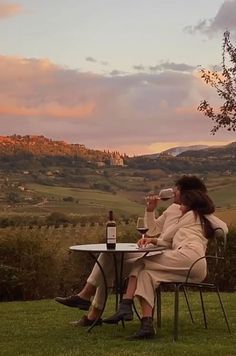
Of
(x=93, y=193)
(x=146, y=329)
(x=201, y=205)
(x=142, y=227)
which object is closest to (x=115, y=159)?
(x=93, y=193)

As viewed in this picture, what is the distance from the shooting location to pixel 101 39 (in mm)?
16359

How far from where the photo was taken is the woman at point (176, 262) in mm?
5641

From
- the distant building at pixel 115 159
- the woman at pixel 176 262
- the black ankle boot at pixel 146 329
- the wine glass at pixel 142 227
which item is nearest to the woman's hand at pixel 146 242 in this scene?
the woman at pixel 176 262

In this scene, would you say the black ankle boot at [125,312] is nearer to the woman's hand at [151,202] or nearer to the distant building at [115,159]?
the woman's hand at [151,202]

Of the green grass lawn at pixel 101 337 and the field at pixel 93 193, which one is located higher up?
the field at pixel 93 193

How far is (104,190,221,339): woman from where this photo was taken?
222 inches

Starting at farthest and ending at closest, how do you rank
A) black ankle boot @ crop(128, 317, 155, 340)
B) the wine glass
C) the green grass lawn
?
the wine glass → black ankle boot @ crop(128, 317, 155, 340) → the green grass lawn

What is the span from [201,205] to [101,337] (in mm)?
1465

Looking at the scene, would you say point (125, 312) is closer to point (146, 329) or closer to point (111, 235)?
point (146, 329)

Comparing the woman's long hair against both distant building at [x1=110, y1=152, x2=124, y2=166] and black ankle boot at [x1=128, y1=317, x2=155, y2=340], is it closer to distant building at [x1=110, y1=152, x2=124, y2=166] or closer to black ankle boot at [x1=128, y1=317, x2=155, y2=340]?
black ankle boot at [x1=128, y1=317, x2=155, y2=340]

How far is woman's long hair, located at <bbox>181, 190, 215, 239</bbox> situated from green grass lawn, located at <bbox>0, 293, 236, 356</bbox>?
0.95 meters

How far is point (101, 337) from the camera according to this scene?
19.2 feet

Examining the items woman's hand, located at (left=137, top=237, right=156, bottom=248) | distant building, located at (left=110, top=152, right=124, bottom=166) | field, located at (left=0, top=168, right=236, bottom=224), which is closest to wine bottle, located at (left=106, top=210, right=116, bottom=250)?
woman's hand, located at (left=137, top=237, right=156, bottom=248)

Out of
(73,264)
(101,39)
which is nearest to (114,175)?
(101,39)
